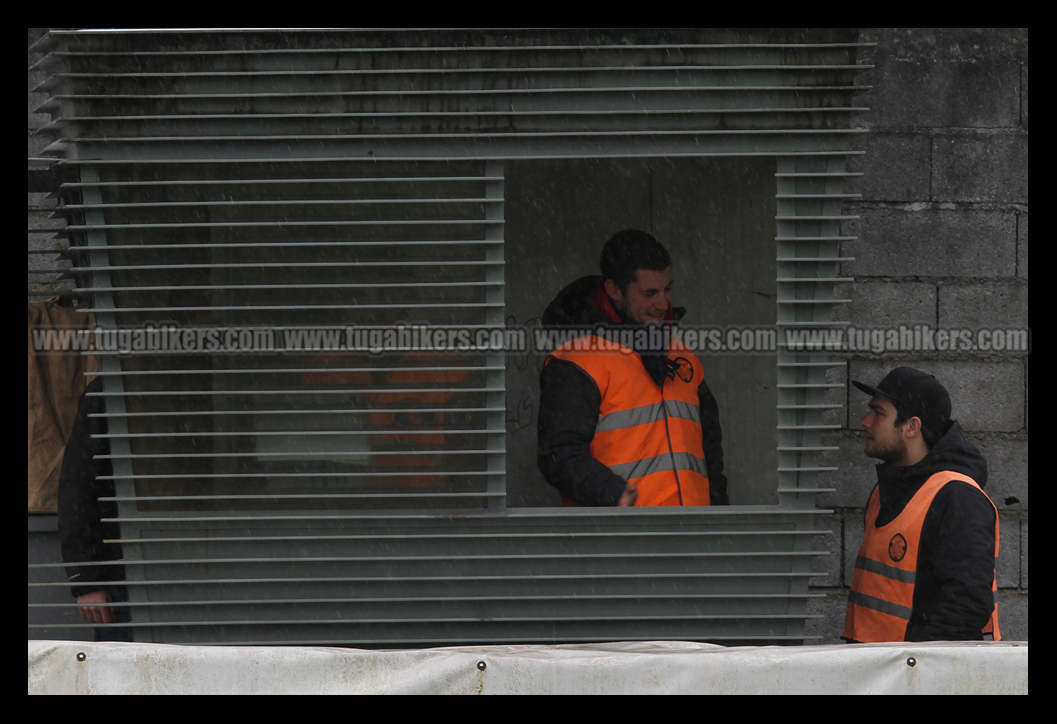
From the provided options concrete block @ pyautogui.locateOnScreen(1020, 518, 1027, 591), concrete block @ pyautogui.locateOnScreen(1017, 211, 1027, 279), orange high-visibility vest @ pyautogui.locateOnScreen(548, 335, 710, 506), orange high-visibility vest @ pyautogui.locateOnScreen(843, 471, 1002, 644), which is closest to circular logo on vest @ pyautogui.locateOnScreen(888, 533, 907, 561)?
orange high-visibility vest @ pyautogui.locateOnScreen(843, 471, 1002, 644)

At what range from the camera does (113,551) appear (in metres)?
3.75

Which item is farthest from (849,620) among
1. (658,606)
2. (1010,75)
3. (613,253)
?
(1010,75)

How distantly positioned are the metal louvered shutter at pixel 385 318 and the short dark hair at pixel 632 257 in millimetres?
755

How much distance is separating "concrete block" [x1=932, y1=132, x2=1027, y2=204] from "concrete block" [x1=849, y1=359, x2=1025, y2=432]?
779 millimetres

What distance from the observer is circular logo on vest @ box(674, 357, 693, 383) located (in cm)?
411

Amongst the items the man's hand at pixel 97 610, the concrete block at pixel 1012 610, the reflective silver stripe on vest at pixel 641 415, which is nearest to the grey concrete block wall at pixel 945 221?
the concrete block at pixel 1012 610

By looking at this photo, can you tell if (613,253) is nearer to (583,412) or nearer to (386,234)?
(583,412)

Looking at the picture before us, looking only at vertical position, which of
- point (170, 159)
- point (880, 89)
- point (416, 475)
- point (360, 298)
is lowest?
point (416, 475)

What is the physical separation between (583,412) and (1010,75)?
2.60 m

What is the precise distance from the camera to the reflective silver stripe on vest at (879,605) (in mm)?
3403

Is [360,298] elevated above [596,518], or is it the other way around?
[360,298]

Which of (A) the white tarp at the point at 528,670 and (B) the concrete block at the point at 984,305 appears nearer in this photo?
(A) the white tarp at the point at 528,670

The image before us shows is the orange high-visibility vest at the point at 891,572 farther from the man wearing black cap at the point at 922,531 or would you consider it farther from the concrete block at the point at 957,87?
the concrete block at the point at 957,87

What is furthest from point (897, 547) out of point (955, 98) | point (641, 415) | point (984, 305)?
point (955, 98)
